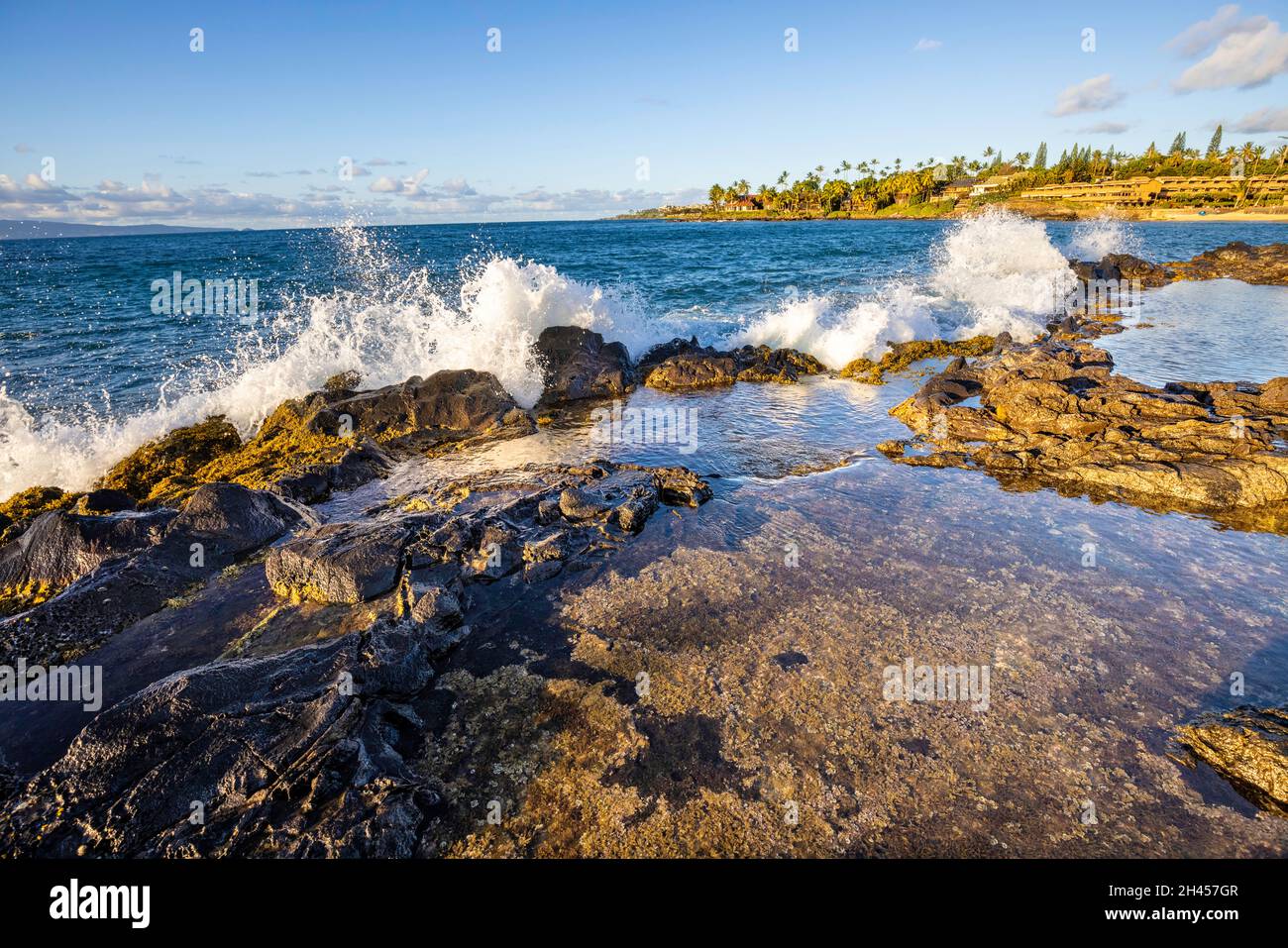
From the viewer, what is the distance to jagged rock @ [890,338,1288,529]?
7.88 m

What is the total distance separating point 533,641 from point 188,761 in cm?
266

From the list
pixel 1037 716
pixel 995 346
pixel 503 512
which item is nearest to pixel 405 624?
pixel 503 512

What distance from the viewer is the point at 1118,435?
30.2 feet

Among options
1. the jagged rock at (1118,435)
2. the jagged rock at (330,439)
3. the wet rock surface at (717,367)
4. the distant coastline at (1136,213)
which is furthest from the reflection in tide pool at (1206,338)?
the distant coastline at (1136,213)

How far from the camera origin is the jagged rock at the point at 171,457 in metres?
9.57

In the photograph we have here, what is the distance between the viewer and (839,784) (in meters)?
3.88

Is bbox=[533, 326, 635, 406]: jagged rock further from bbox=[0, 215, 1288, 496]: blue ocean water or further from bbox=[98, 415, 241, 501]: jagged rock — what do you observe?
bbox=[98, 415, 241, 501]: jagged rock

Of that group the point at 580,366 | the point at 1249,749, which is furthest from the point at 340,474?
the point at 1249,749

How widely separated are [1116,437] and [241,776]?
12403mm

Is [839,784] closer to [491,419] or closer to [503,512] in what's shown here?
[503,512]

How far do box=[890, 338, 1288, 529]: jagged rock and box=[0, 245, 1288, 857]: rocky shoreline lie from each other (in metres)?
0.05

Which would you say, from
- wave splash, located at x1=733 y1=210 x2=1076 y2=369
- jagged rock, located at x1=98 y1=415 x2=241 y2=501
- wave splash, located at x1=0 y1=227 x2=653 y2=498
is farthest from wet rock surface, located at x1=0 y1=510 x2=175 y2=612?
wave splash, located at x1=733 y1=210 x2=1076 y2=369

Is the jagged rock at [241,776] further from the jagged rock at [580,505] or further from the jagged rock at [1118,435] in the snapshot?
the jagged rock at [1118,435]
